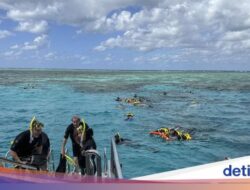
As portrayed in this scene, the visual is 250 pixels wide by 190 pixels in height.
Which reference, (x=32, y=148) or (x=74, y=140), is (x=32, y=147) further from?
(x=74, y=140)

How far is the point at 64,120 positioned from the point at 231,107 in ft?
71.8

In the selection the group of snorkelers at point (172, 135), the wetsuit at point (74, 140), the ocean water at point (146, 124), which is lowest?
the ocean water at point (146, 124)

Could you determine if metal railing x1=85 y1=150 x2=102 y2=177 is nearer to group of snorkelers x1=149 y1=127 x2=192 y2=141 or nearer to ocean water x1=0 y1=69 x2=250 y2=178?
ocean water x1=0 y1=69 x2=250 y2=178

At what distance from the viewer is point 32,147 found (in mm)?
10086

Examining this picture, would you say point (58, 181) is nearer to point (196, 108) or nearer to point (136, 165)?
point (136, 165)

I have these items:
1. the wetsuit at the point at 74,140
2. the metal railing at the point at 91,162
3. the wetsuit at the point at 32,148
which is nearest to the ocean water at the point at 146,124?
the wetsuit at the point at 74,140

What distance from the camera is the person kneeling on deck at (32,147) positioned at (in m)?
9.91

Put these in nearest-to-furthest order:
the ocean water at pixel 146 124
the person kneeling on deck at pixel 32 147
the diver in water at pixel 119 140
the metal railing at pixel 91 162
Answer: the metal railing at pixel 91 162, the person kneeling on deck at pixel 32 147, the ocean water at pixel 146 124, the diver in water at pixel 119 140

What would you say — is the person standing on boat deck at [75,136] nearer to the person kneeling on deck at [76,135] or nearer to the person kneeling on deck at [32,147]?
the person kneeling on deck at [76,135]

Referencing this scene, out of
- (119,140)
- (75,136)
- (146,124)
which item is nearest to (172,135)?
(119,140)

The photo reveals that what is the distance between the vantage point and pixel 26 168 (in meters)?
8.75

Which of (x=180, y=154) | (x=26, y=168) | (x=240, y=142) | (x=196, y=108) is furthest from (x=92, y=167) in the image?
(x=196, y=108)

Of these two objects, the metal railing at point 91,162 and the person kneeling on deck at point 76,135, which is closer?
the metal railing at point 91,162

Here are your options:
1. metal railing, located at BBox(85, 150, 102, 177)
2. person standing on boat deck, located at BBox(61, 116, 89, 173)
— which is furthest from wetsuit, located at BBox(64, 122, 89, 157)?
metal railing, located at BBox(85, 150, 102, 177)
